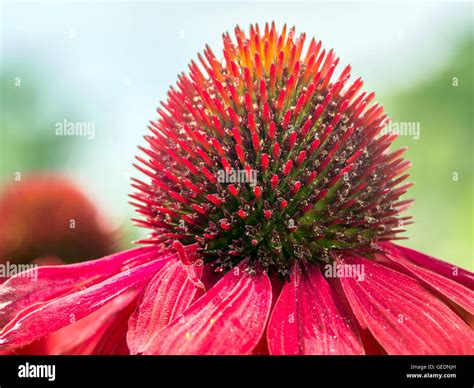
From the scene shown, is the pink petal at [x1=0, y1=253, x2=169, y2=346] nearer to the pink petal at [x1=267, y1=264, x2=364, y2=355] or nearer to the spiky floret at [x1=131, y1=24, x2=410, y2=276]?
the spiky floret at [x1=131, y1=24, x2=410, y2=276]

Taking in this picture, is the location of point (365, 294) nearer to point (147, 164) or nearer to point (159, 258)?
point (159, 258)

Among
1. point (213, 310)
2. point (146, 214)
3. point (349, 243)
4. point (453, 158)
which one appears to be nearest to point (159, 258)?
point (146, 214)

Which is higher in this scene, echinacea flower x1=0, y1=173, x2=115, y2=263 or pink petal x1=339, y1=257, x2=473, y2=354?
echinacea flower x1=0, y1=173, x2=115, y2=263

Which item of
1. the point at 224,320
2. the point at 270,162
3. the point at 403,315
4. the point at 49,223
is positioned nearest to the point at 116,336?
the point at 224,320

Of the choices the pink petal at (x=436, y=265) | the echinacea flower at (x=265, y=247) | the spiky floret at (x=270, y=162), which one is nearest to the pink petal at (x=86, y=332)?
the echinacea flower at (x=265, y=247)

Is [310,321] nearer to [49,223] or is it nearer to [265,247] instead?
[265,247]

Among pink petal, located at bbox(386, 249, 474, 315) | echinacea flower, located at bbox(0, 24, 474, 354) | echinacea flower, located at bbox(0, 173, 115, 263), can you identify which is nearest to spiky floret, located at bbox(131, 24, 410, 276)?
echinacea flower, located at bbox(0, 24, 474, 354)
